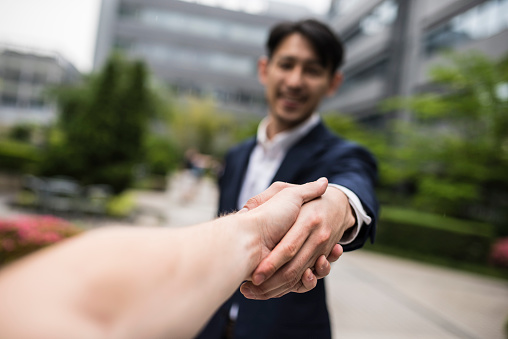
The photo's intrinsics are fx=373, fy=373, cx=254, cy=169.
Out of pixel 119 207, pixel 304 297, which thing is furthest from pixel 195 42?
pixel 304 297

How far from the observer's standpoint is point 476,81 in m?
9.01

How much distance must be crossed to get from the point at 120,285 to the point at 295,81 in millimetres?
1252

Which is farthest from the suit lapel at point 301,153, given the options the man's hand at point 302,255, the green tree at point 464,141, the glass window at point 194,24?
the glass window at point 194,24

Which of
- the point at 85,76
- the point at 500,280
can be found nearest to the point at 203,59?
the point at 85,76

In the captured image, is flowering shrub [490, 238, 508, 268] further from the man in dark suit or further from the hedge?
the man in dark suit

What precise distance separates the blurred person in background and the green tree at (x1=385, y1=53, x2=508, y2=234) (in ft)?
32.2

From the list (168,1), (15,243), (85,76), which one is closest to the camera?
(15,243)

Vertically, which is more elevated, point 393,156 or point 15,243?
point 393,156

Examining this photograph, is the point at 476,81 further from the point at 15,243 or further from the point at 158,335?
the point at 158,335

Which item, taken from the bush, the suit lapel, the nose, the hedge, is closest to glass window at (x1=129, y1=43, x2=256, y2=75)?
the bush

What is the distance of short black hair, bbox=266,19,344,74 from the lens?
1.48m

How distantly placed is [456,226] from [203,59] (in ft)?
106

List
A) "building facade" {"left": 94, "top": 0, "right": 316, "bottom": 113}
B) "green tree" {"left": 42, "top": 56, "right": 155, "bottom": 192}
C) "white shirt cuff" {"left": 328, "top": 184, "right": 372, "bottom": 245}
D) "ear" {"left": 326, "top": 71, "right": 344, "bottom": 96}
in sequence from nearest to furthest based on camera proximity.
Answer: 1. "white shirt cuff" {"left": 328, "top": 184, "right": 372, "bottom": 245}
2. "ear" {"left": 326, "top": 71, "right": 344, "bottom": 96}
3. "green tree" {"left": 42, "top": 56, "right": 155, "bottom": 192}
4. "building facade" {"left": 94, "top": 0, "right": 316, "bottom": 113}

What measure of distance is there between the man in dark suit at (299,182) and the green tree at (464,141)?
875 centimetres
